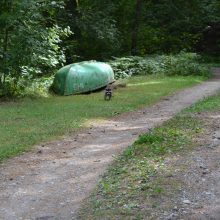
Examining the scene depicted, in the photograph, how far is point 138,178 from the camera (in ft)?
22.7

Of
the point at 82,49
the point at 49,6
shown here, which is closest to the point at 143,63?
the point at 82,49

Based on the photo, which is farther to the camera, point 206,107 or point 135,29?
point 135,29

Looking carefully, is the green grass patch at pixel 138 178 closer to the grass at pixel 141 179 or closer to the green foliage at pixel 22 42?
the grass at pixel 141 179

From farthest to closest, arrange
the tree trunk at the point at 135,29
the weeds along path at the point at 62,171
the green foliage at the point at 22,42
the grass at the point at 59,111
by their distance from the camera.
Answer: the tree trunk at the point at 135,29 < the green foliage at the point at 22,42 < the grass at the point at 59,111 < the weeds along path at the point at 62,171

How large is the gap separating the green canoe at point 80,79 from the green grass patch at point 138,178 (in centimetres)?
943

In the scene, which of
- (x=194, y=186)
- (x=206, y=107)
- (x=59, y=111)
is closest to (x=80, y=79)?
(x=59, y=111)

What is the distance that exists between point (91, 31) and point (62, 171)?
19894 mm

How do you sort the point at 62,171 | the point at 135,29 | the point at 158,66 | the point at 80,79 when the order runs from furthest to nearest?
the point at 135,29, the point at 158,66, the point at 80,79, the point at 62,171

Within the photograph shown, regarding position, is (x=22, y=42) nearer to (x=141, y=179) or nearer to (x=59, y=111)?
(x=59, y=111)

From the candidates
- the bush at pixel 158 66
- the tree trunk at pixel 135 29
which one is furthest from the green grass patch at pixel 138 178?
the tree trunk at pixel 135 29

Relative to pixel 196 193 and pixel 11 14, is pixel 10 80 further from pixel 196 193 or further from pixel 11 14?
pixel 196 193

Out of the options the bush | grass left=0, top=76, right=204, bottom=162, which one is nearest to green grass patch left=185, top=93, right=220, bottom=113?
grass left=0, top=76, right=204, bottom=162

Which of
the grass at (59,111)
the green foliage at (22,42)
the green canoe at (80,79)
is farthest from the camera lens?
the green canoe at (80,79)

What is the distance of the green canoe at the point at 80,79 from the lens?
19.2 m
